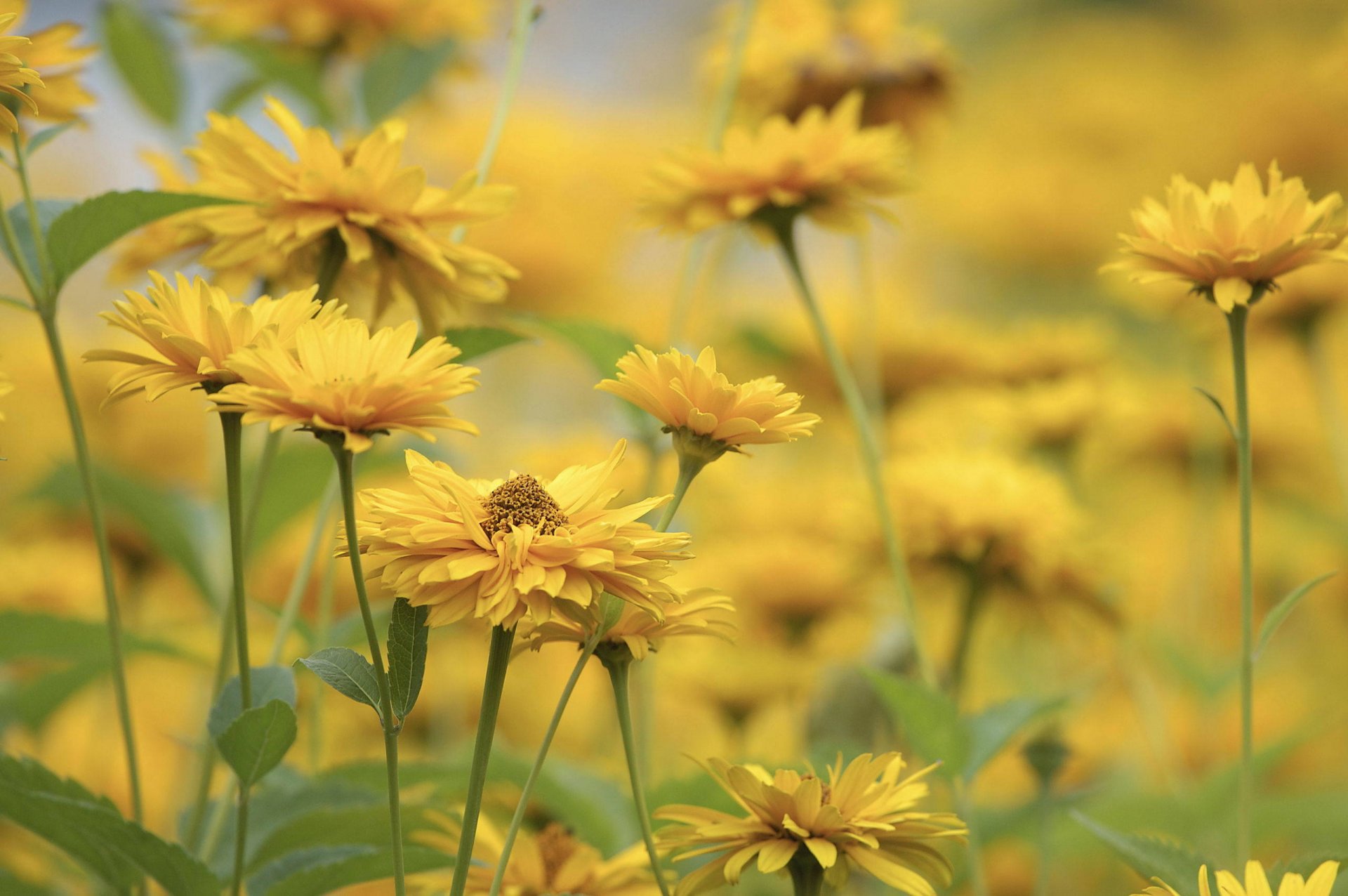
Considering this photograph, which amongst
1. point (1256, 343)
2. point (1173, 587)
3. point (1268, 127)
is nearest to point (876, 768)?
point (1256, 343)

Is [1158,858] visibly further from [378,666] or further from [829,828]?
[378,666]

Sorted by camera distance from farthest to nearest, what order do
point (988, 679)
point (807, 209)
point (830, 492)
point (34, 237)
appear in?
point (988, 679), point (830, 492), point (807, 209), point (34, 237)

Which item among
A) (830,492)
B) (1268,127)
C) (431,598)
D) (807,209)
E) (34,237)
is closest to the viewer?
(431,598)

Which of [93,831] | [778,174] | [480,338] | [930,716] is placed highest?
[778,174]

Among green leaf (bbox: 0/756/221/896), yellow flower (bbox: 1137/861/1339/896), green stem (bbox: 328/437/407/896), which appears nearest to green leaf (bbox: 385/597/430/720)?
green stem (bbox: 328/437/407/896)

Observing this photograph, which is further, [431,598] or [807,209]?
[807,209]

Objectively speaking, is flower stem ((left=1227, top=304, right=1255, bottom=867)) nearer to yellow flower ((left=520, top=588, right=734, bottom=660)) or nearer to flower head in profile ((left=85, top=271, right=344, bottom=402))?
yellow flower ((left=520, top=588, right=734, bottom=660))

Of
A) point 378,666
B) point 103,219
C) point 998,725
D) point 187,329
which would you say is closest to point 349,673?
point 378,666

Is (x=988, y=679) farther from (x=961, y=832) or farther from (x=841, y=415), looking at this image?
(x=961, y=832)
